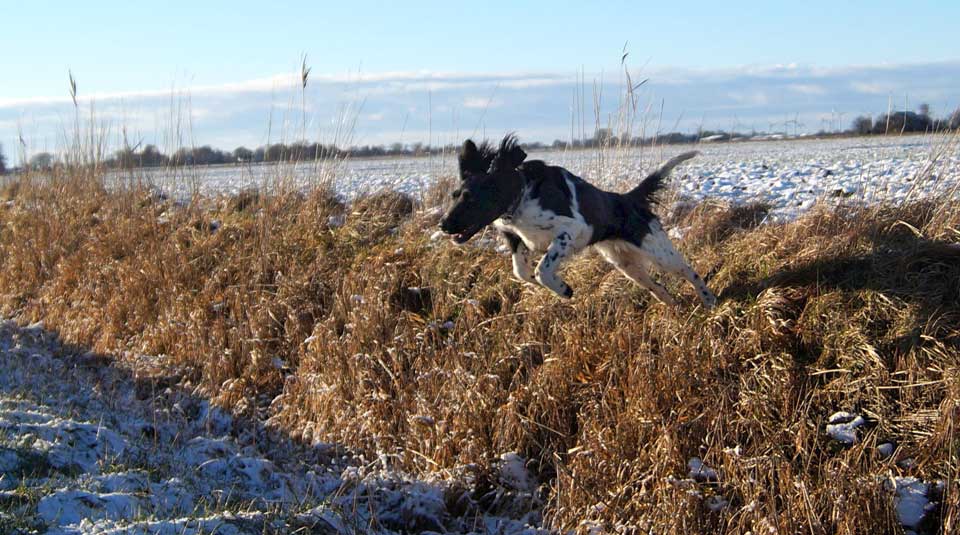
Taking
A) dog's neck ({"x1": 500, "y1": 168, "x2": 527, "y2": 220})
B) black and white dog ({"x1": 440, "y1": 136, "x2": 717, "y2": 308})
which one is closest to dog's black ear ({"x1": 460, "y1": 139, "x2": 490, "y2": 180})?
black and white dog ({"x1": 440, "y1": 136, "x2": 717, "y2": 308})

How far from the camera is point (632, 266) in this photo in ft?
18.9

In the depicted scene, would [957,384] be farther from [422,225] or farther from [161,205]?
[161,205]

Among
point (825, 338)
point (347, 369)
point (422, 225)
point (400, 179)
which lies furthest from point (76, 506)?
point (400, 179)

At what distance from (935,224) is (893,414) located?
5.61 feet

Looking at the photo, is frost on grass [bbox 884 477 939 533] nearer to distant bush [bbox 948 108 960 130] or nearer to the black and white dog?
the black and white dog

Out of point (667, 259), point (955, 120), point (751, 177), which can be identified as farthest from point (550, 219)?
point (751, 177)

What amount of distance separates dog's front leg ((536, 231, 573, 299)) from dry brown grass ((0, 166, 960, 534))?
0.43 m

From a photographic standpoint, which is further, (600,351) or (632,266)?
(632,266)

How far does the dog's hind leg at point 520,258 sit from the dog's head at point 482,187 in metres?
0.37

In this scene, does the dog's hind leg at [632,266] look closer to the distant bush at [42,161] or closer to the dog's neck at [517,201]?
the dog's neck at [517,201]

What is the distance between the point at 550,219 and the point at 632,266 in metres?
0.77

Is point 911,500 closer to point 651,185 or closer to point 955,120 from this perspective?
point 651,185

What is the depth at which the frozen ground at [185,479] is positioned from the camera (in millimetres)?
3939

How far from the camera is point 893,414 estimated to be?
4492 millimetres
